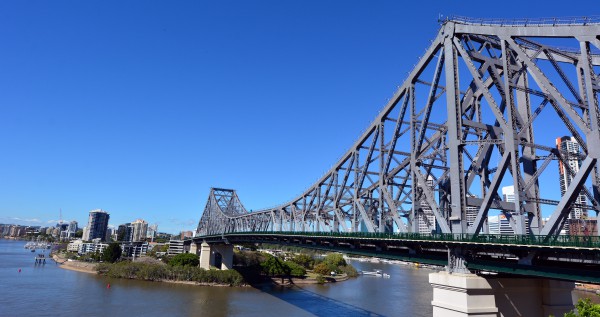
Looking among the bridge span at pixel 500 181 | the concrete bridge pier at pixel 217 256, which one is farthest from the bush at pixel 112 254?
the bridge span at pixel 500 181

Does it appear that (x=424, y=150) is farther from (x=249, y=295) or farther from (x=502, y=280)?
(x=249, y=295)

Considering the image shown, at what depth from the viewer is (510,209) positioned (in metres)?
25.1

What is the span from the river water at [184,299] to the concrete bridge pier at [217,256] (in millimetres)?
14808

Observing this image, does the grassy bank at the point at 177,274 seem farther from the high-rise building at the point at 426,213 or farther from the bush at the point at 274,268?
the high-rise building at the point at 426,213

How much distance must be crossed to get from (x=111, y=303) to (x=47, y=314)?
976 cm

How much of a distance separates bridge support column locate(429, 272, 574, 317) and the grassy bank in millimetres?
68578

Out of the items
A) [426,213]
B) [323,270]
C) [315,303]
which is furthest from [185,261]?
[426,213]

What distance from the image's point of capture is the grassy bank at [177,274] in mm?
84169

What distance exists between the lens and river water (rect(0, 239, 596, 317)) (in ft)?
172

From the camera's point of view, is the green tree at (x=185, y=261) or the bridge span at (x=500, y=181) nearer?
the bridge span at (x=500, y=181)

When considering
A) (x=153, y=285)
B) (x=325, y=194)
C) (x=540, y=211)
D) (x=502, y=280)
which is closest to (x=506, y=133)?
(x=540, y=211)

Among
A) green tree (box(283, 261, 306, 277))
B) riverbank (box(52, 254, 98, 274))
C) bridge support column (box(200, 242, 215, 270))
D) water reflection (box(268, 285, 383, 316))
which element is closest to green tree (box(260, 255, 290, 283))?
green tree (box(283, 261, 306, 277))

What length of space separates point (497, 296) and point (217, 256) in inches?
3589

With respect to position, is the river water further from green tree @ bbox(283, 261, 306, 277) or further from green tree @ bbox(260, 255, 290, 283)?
green tree @ bbox(260, 255, 290, 283)
